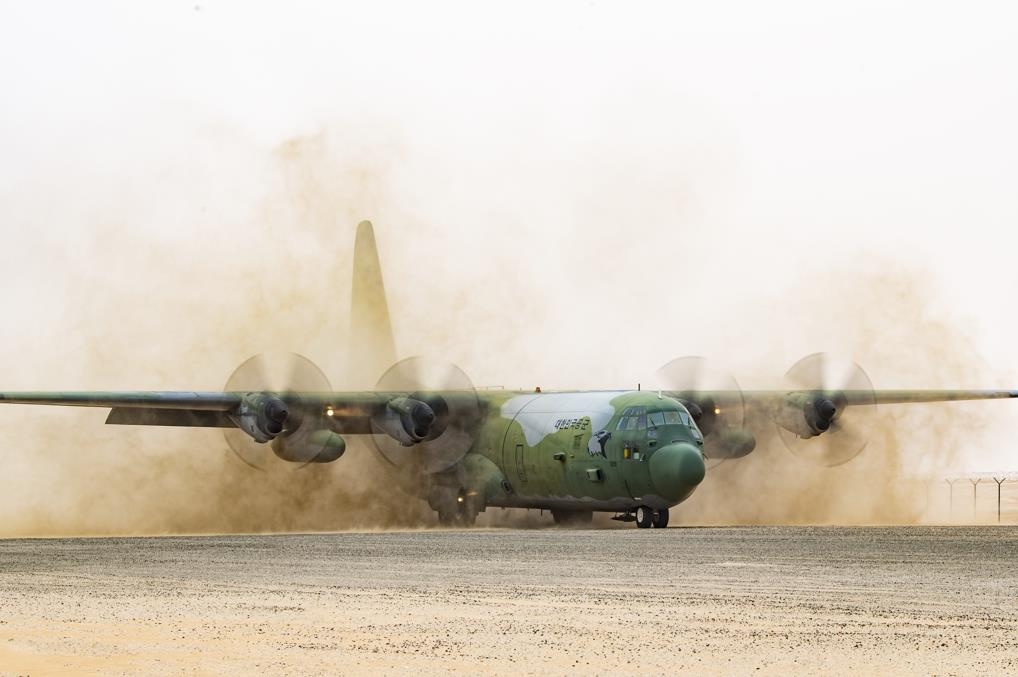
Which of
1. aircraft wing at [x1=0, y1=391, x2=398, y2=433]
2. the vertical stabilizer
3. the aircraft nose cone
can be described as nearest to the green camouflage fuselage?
the aircraft nose cone

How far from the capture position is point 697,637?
14852 mm

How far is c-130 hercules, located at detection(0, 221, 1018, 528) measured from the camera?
3594cm

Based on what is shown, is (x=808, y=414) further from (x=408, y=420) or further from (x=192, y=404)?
(x=192, y=404)

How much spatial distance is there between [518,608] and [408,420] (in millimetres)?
22591

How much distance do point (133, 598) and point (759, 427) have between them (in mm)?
28254

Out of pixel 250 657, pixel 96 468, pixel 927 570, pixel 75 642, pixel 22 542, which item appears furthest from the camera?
pixel 96 468

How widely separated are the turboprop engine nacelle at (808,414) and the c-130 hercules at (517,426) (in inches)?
1.6

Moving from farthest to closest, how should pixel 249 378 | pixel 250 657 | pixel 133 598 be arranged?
pixel 249 378
pixel 133 598
pixel 250 657

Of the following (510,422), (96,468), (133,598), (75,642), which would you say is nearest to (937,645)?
(75,642)

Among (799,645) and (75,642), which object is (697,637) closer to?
(799,645)

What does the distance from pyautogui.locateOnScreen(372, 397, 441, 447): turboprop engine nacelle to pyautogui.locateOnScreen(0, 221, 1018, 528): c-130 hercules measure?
0.04m

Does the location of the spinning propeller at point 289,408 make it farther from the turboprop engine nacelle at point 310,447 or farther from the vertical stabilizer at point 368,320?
the vertical stabilizer at point 368,320

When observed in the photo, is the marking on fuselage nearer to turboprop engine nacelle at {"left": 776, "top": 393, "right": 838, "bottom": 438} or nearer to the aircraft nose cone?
the aircraft nose cone

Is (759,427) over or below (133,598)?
over
